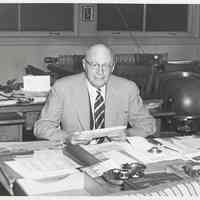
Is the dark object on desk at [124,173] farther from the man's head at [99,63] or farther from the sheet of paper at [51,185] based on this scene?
the man's head at [99,63]

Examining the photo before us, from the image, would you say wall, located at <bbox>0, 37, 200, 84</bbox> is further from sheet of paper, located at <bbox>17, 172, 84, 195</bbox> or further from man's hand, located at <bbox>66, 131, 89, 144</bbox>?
sheet of paper, located at <bbox>17, 172, 84, 195</bbox>

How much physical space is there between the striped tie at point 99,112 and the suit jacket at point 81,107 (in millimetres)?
31

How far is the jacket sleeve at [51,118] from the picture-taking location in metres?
2.84

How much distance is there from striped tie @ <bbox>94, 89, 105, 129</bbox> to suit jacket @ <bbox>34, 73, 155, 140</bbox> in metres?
0.03

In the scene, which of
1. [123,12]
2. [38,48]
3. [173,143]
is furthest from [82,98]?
[123,12]

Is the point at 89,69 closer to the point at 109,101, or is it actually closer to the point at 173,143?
the point at 109,101

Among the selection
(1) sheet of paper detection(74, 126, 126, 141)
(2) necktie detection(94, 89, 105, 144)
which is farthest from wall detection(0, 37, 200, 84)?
(1) sheet of paper detection(74, 126, 126, 141)

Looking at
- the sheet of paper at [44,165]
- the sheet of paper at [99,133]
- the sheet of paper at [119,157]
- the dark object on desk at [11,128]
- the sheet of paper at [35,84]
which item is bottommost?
the dark object on desk at [11,128]

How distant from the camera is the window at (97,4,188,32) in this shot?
7.46 metres

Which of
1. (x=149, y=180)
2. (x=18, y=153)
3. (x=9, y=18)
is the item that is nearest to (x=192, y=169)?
(x=149, y=180)

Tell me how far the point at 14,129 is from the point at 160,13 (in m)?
4.85

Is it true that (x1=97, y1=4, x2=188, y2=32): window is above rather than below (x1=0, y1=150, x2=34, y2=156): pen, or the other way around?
above

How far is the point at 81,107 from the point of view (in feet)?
9.95

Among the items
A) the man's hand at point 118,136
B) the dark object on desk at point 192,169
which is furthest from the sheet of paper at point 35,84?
the dark object on desk at point 192,169
